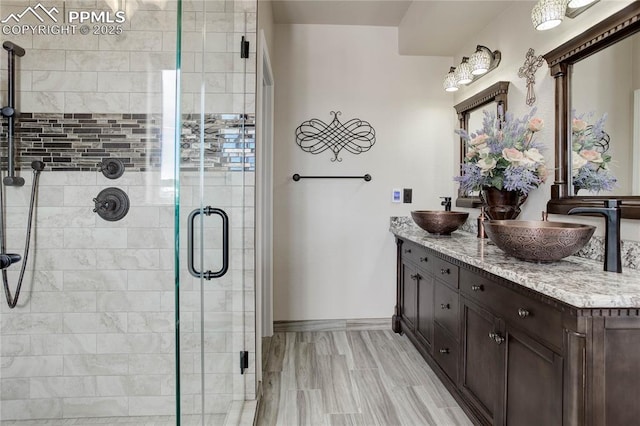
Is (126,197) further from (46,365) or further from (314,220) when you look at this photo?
(314,220)

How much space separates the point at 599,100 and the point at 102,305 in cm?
269

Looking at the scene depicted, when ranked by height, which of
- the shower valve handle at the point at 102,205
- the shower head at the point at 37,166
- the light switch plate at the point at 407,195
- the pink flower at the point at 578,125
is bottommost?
the shower valve handle at the point at 102,205

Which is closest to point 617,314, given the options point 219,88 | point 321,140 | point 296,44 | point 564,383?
point 564,383

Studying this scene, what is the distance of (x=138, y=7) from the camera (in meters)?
1.70

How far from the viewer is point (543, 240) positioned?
136 centimetres

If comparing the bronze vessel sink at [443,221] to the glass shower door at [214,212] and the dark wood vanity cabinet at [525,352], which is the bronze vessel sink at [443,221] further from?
the glass shower door at [214,212]

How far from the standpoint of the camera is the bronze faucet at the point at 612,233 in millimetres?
1281

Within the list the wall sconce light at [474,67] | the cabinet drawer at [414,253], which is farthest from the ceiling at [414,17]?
the cabinet drawer at [414,253]

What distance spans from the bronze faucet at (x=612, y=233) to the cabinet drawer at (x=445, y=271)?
2.19 ft

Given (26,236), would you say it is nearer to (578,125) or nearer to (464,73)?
(578,125)

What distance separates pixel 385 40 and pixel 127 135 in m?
2.33

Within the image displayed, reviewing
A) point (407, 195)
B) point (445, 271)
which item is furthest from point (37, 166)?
point (407, 195)

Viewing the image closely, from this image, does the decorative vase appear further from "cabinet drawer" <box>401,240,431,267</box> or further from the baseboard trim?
the baseboard trim

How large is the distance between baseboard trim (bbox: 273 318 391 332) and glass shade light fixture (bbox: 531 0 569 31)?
241 cm
